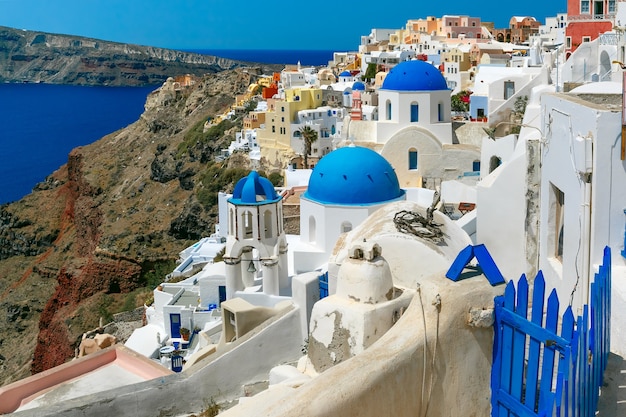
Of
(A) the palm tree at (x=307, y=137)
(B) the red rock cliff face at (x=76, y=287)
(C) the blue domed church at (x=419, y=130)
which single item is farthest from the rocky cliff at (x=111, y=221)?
(C) the blue domed church at (x=419, y=130)

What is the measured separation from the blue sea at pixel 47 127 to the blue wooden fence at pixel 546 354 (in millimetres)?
78957

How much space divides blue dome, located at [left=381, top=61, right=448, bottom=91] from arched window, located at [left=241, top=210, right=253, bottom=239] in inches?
446

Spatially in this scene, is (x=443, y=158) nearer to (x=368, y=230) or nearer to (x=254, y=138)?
(x=368, y=230)

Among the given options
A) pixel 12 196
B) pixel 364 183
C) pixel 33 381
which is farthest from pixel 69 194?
pixel 33 381

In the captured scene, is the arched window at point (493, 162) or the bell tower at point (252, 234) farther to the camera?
the arched window at point (493, 162)

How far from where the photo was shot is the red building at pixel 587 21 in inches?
1235

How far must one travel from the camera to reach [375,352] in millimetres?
5348

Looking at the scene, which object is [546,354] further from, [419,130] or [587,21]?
[587,21]

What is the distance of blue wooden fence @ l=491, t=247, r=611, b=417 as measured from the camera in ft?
15.7

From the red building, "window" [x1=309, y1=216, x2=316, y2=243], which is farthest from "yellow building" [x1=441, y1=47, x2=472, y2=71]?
"window" [x1=309, y1=216, x2=316, y2=243]

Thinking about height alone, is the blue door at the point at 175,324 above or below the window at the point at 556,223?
below

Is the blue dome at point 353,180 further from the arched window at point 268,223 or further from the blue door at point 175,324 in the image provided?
the blue door at point 175,324

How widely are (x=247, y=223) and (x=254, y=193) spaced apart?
0.71 m

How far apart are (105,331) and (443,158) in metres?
13.0
